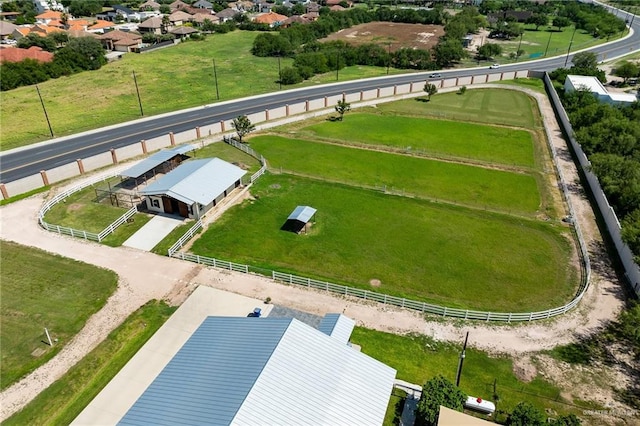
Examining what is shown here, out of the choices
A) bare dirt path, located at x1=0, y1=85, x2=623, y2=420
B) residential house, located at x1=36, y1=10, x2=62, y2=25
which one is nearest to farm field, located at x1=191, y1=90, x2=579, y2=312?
bare dirt path, located at x1=0, y1=85, x2=623, y2=420

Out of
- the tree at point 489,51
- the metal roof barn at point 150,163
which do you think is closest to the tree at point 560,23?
the tree at point 489,51

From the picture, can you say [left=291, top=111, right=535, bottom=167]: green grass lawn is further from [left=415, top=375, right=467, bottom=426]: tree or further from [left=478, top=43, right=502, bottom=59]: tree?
[left=478, top=43, right=502, bottom=59]: tree

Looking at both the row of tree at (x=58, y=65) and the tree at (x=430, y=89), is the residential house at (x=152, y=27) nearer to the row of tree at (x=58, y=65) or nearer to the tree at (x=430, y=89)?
the row of tree at (x=58, y=65)

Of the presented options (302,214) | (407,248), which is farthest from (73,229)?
(407,248)

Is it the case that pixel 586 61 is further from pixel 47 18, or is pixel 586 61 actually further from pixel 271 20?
pixel 47 18

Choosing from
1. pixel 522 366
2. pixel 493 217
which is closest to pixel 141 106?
pixel 493 217
